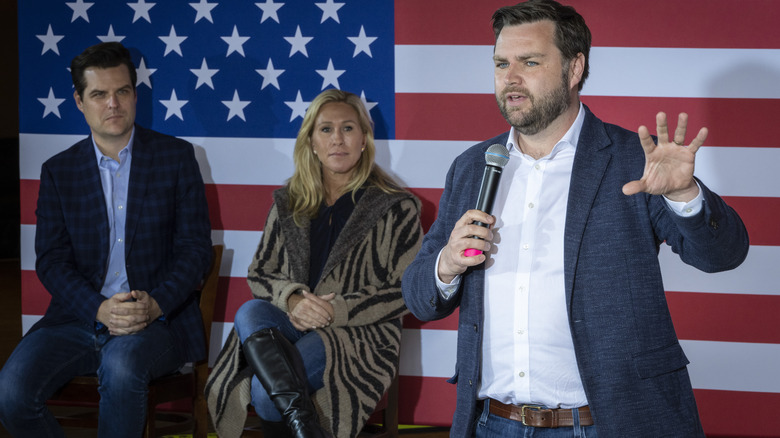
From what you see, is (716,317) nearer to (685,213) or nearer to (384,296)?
(384,296)

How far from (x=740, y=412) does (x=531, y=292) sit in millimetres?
2031

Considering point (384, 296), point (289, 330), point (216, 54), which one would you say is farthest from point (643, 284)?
point (216, 54)

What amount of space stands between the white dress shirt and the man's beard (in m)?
0.07

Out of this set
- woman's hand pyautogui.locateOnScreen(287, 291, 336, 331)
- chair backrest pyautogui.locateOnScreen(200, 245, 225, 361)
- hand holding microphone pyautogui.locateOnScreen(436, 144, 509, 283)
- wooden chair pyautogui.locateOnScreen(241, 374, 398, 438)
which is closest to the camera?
hand holding microphone pyautogui.locateOnScreen(436, 144, 509, 283)

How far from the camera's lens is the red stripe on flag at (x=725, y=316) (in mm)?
3295

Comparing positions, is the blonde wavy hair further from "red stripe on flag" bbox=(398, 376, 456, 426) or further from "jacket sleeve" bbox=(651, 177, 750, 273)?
"jacket sleeve" bbox=(651, 177, 750, 273)

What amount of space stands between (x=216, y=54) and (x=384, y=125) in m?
0.87

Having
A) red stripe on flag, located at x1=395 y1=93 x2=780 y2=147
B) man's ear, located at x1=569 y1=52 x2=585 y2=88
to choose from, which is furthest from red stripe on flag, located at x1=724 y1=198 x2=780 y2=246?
man's ear, located at x1=569 y1=52 x2=585 y2=88

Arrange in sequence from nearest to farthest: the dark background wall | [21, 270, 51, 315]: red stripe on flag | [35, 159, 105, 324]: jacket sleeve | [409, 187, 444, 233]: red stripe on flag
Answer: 1. [35, 159, 105, 324]: jacket sleeve
2. [409, 187, 444, 233]: red stripe on flag
3. [21, 270, 51, 315]: red stripe on flag
4. the dark background wall

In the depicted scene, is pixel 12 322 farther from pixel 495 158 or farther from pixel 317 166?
pixel 495 158

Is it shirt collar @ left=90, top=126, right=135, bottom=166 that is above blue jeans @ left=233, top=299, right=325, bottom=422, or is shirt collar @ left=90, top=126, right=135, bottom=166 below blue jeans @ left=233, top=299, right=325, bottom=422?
above

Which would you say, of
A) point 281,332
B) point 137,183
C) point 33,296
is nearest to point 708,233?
point 281,332

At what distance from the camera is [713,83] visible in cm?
327

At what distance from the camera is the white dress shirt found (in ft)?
5.97
